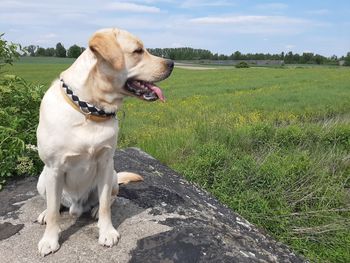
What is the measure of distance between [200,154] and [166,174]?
1700 millimetres

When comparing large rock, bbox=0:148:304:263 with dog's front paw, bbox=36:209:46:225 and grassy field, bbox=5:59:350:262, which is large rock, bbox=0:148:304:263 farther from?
grassy field, bbox=5:59:350:262

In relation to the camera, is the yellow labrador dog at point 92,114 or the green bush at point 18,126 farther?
the green bush at point 18,126

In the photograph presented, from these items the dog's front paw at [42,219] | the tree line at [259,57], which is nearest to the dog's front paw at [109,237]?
the dog's front paw at [42,219]

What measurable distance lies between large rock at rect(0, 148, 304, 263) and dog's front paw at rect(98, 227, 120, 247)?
1.6 inches

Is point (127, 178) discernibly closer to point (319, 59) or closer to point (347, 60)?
point (347, 60)

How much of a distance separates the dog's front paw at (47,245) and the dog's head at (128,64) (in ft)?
4.35

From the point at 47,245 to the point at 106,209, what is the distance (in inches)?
21.6

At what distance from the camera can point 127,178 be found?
484 centimetres

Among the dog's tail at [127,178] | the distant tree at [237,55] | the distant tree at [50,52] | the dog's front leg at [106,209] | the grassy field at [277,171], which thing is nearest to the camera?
the dog's front leg at [106,209]

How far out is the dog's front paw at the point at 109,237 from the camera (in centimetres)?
360

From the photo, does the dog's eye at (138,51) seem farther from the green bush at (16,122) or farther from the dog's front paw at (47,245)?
the green bush at (16,122)

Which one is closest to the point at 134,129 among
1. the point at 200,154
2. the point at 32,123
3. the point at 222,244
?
the point at 200,154

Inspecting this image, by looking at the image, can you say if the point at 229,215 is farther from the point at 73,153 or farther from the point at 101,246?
the point at 73,153

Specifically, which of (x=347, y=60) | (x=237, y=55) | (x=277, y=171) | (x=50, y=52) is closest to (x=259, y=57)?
(x=237, y=55)
